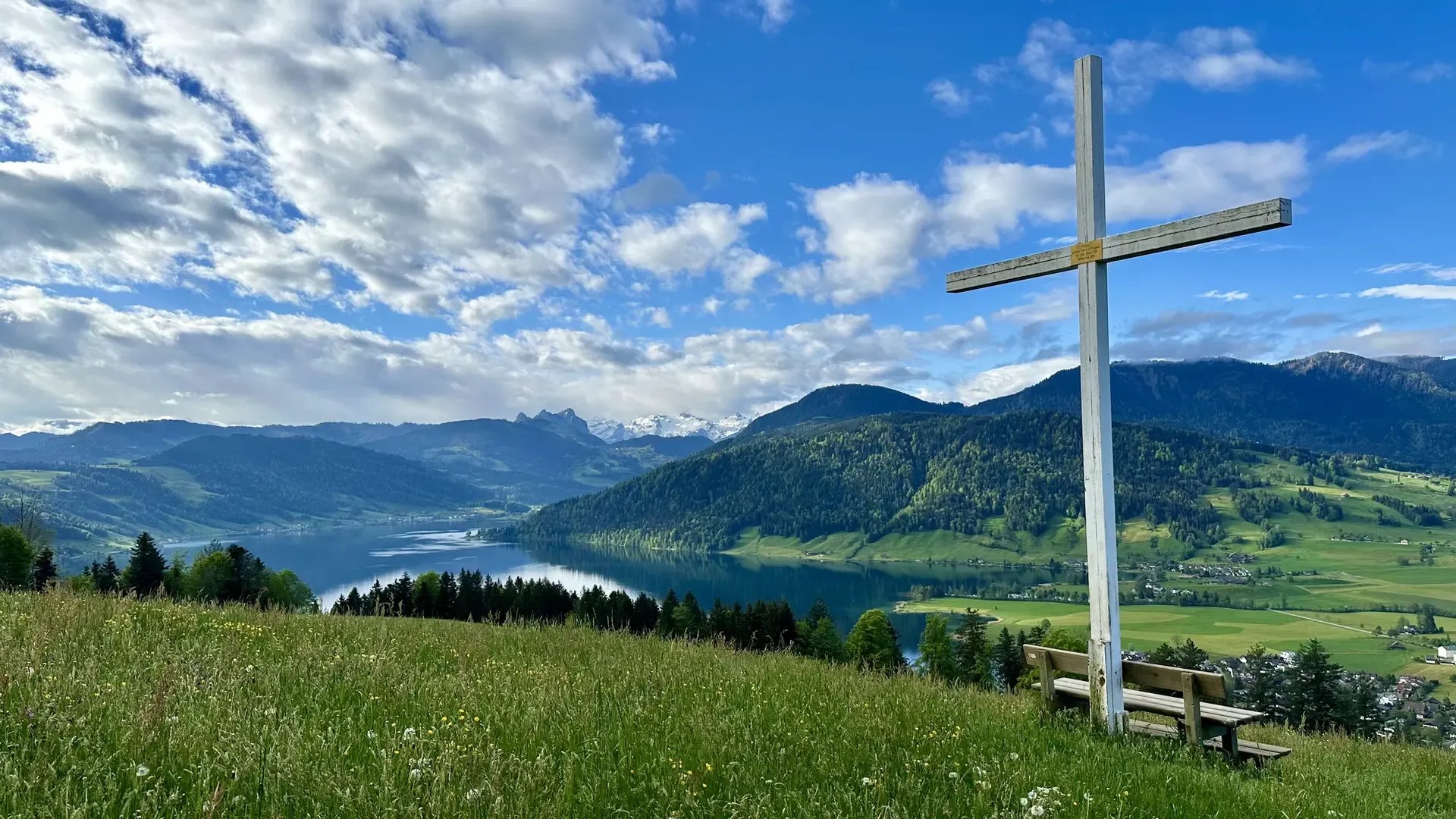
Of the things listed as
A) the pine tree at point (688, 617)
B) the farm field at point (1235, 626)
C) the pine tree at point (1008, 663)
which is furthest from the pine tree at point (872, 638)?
the farm field at point (1235, 626)

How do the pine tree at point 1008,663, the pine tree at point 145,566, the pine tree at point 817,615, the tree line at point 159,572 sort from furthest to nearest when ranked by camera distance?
the pine tree at point 817,615 < the pine tree at point 1008,663 < the pine tree at point 145,566 < the tree line at point 159,572

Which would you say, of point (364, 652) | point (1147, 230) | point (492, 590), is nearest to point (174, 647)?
point (364, 652)

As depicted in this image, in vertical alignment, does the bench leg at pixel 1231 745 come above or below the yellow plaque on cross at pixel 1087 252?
below

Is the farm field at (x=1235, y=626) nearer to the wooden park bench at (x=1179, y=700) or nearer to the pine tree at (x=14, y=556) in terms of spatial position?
the wooden park bench at (x=1179, y=700)

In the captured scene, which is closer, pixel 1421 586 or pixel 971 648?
pixel 971 648

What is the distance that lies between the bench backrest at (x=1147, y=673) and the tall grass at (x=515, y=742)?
55cm

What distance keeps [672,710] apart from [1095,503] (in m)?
5.06

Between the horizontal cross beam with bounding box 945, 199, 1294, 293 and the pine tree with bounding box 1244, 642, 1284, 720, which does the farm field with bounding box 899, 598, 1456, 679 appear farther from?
the horizontal cross beam with bounding box 945, 199, 1294, 293

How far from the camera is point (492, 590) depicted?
58.5 metres

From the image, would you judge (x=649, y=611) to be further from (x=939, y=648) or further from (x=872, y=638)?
(x=939, y=648)

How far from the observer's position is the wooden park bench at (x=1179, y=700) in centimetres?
737

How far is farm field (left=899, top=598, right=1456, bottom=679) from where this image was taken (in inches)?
4203

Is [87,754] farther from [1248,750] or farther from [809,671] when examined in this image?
[1248,750]

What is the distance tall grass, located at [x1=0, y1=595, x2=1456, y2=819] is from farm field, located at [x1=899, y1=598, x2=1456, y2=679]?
108248 millimetres
